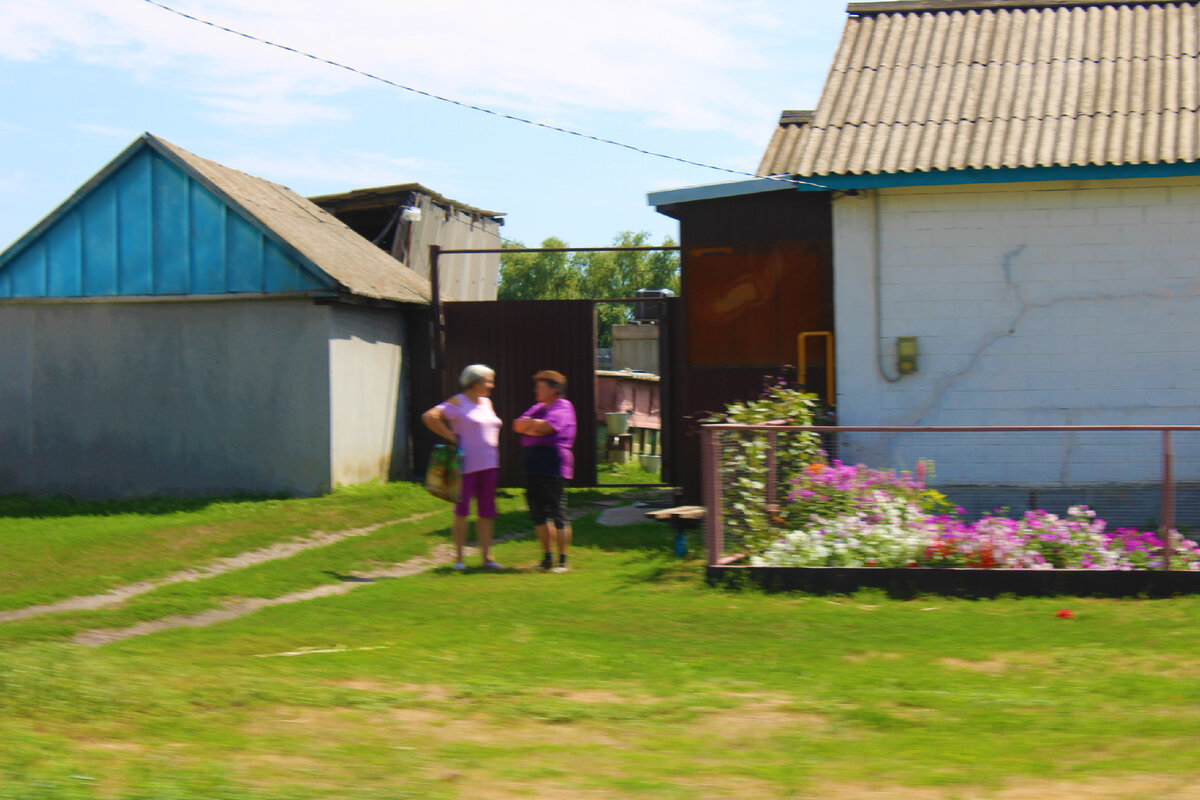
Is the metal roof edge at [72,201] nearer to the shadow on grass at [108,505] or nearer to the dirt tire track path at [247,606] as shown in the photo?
the shadow on grass at [108,505]

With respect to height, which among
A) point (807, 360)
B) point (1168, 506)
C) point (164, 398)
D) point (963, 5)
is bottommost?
point (1168, 506)

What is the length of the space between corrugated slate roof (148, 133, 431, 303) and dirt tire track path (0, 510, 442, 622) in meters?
2.96

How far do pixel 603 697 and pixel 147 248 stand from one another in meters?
10.8

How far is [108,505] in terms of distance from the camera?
45.7 feet

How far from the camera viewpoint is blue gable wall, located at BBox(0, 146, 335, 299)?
14.0 metres

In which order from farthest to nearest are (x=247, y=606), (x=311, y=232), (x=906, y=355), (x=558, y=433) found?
(x=311, y=232) → (x=906, y=355) → (x=558, y=433) → (x=247, y=606)

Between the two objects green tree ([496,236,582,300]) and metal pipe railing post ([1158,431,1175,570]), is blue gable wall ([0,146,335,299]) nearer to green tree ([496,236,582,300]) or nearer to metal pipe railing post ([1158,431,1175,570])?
metal pipe railing post ([1158,431,1175,570])

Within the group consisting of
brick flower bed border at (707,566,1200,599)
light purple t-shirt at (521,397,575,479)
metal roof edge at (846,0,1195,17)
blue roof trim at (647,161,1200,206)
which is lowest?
brick flower bed border at (707,566,1200,599)

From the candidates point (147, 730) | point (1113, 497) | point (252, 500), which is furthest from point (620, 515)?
point (147, 730)

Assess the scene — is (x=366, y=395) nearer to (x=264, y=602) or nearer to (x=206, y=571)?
(x=206, y=571)

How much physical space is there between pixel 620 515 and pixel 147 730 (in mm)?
8232

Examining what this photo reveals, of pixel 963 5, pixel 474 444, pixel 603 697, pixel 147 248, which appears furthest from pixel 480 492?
pixel 963 5

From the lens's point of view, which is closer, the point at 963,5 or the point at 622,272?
the point at 963,5

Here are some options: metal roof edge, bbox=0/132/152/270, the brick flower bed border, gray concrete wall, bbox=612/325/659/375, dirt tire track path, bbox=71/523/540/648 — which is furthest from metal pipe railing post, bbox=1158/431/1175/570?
gray concrete wall, bbox=612/325/659/375
